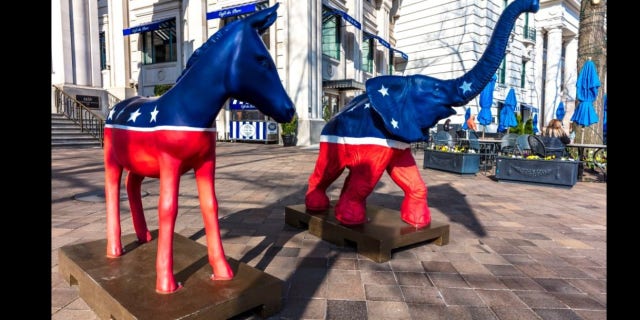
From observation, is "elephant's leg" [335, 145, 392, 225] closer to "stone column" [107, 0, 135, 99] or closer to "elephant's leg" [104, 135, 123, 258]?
"elephant's leg" [104, 135, 123, 258]

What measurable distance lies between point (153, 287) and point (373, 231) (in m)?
1.78

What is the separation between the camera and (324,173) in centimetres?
375

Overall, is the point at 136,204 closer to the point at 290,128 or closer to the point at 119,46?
the point at 290,128

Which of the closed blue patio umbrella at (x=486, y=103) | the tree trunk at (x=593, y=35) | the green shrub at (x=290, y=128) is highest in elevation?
the tree trunk at (x=593, y=35)

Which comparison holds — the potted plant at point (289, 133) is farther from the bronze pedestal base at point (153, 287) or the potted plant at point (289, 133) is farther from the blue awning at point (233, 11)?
the bronze pedestal base at point (153, 287)

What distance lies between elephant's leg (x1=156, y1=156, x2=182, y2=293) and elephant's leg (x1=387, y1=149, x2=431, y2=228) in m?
2.00

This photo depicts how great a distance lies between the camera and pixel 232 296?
1982mm

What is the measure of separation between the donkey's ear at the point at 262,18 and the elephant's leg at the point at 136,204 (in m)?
1.41

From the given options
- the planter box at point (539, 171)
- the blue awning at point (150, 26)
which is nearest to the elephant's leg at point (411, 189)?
the planter box at point (539, 171)

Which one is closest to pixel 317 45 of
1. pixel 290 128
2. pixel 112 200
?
pixel 290 128

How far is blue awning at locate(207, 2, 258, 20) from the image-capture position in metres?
15.4

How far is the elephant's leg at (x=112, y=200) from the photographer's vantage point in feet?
8.05

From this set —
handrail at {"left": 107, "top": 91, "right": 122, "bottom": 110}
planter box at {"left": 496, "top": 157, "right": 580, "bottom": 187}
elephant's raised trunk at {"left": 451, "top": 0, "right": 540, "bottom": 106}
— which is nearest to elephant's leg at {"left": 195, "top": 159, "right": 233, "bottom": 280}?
elephant's raised trunk at {"left": 451, "top": 0, "right": 540, "bottom": 106}

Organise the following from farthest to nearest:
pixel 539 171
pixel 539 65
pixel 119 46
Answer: pixel 539 65
pixel 119 46
pixel 539 171
